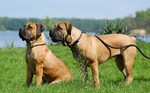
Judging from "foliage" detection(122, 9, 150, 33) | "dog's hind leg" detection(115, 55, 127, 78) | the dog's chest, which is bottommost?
"foliage" detection(122, 9, 150, 33)

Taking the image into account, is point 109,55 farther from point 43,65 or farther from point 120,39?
point 43,65

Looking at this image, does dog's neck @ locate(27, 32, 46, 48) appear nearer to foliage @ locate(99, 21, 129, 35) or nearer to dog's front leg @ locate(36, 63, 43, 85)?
dog's front leg @ locate(36, 63, 43, 85)

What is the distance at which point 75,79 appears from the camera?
10648 millimetres

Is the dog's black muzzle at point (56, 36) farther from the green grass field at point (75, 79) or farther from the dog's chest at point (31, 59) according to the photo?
the green grass field at point (75, 79)

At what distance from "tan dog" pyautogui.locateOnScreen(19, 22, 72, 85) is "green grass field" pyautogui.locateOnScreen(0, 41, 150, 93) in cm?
33

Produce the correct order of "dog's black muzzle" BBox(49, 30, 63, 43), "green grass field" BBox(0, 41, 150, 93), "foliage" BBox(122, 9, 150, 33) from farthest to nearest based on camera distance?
"foliage" BBox(122, 9, 150, 33)
"dog's black muzzle" BBox(49, 30, 63, 43)
"green grass field" BBox(0, 41, 150, 93)

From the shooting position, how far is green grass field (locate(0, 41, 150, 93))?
8.86 m

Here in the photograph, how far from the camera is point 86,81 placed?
1025cm

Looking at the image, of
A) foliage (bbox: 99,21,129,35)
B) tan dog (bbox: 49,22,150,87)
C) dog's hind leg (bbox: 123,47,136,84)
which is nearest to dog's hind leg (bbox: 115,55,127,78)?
dog's hind leg (bbox: 123,47,136,84)

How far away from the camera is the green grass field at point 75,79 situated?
8.86 meters

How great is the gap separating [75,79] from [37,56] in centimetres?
121

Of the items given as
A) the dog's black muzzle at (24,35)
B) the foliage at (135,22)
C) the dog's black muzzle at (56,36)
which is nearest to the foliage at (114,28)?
the foliage at (135,22)

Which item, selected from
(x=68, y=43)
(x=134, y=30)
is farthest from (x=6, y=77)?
(x=134, y=30)

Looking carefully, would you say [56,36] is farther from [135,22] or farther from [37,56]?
[135,22]
